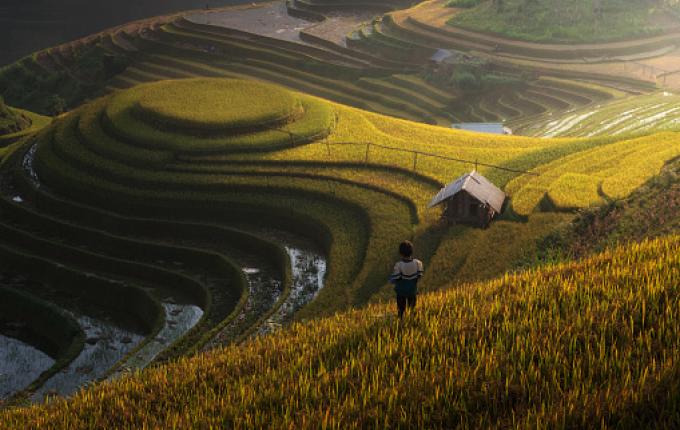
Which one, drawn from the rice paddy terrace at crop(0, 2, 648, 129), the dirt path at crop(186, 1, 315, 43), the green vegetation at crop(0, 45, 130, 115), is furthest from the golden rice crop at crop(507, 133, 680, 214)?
the green vegetation at crop(0, 45, 130, 115)

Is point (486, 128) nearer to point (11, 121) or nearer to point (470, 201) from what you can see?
point (470, 201)

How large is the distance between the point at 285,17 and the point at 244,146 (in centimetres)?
4751

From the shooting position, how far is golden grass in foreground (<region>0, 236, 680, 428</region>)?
6969mm

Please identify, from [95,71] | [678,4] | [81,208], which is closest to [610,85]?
[678,4]

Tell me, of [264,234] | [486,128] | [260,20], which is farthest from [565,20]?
[264,234]

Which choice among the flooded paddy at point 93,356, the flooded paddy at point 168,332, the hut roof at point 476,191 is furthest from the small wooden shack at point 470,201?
the flooded paddy at point 93,356

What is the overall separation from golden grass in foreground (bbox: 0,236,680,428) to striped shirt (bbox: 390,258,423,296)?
0.49 metres

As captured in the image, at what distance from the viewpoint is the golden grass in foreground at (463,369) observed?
6.97 m

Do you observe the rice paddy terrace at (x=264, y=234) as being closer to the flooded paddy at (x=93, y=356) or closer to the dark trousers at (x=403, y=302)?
the flooded paddy at (x=93, y=356)

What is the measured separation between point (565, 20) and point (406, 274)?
56.5m

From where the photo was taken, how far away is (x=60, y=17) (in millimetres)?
92062

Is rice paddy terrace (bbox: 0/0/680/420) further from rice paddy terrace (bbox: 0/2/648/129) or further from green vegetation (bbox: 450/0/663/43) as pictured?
green vegetation (bbox: 450/0/663/43)

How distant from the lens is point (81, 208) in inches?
1152

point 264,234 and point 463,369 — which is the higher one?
point 463,369
